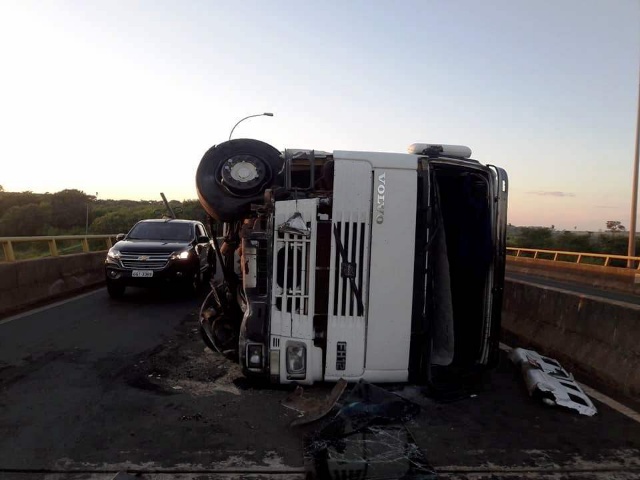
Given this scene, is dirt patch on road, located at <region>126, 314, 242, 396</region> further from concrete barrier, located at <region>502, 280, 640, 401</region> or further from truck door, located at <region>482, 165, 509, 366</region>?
concrete barrier, located at <region>502, 280, 640, 401</region>

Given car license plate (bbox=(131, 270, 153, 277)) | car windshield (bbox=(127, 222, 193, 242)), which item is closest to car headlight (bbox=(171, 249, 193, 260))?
car license plate (bbox=(131, 270, 153, 277))

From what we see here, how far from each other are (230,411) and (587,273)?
22992 millimetres

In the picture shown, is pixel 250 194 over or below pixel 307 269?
over

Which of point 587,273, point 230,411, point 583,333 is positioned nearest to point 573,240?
point 587,273

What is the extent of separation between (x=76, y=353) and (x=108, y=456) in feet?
10.8

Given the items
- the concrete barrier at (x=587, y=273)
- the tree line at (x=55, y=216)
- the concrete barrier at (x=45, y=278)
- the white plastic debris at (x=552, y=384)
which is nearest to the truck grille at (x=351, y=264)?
the white plastic debris at (x=552, y=384)

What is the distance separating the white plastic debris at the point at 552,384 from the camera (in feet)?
16.0

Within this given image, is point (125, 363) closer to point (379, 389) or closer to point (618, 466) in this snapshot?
point (379, 389)

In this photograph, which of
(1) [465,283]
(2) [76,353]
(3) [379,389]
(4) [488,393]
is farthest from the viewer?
(2) [76,353]

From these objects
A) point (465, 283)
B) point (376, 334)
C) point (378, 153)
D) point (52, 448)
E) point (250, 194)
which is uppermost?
point (378, 153)

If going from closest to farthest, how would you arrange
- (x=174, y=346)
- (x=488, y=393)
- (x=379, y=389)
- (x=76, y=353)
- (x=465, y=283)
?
(x=379, y=389) < (x=488, y=393) < (x=465, y=283) < (x=76, y=353) < (x=174, y=346)

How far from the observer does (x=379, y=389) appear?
4.76m

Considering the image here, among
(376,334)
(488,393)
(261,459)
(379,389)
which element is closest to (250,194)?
(376,334)

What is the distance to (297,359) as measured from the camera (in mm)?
5000
